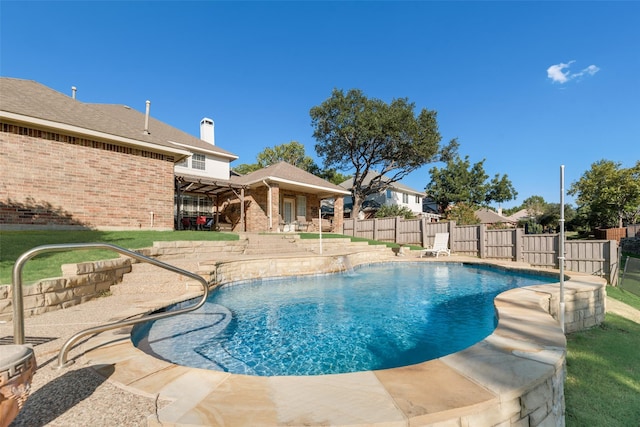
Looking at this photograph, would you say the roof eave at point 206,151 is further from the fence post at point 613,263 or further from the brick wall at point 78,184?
the fence post at point 613,263

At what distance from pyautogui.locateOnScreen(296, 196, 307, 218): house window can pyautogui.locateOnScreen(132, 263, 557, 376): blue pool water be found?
11021 mm

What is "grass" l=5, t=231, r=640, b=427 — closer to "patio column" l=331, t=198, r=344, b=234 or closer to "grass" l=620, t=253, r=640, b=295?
"grass" l=620, t=253, r=640, b=295

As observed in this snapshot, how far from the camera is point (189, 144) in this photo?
55.1 feet

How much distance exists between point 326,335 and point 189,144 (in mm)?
16182

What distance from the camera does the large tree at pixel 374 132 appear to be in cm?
2361

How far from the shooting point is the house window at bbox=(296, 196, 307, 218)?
19520 millimetres

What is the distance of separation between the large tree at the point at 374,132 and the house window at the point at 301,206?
7629 millimetres

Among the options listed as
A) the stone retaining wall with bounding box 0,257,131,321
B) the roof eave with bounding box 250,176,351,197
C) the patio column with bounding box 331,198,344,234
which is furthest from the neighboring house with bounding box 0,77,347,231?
the patio column with bounding box 331,198,344,234

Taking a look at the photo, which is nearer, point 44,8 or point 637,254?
point 44,8

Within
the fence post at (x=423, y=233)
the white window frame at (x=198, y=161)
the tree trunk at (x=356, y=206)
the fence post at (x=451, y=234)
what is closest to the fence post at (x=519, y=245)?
the fence post at (x=451, y=234)

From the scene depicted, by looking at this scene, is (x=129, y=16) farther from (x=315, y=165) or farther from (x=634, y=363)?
(x=315, y=165)

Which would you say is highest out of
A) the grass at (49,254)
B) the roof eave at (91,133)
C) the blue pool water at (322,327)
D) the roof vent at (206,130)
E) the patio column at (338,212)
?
the roof vent at (206,130)

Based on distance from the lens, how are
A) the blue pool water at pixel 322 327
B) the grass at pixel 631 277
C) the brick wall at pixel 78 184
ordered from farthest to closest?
the brick wall at pixel 78 184 < the grass at pixel 631 277 < the blue pool water at pixel 322 327

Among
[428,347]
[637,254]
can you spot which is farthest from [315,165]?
[428,347]
